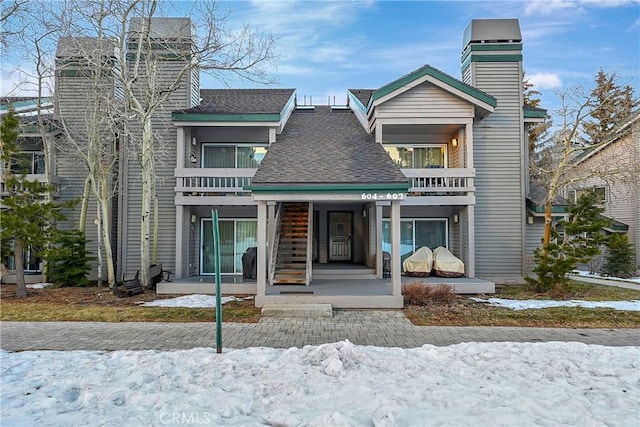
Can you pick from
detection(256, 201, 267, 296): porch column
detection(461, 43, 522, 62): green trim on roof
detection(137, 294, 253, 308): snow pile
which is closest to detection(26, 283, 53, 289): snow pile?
detection(137, 294, 253, 308): snow pile

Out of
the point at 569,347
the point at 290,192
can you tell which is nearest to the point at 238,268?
the point at 290,192

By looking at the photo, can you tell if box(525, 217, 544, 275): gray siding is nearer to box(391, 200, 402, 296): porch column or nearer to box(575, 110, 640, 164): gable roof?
box(575, 110, 640, 164): gable roof

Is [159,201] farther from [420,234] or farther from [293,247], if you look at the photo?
[420,234]

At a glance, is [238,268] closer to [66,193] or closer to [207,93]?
[66,193]

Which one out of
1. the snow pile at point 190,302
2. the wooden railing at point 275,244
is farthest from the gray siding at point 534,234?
the snow pile at point 190,302

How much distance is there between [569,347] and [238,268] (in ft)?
37.6

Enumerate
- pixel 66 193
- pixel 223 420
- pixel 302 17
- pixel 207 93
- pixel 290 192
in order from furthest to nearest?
pixel 207 93 < pixel 66 193 < pixel 302 17 < pixel 290 192 < pixel 223 420

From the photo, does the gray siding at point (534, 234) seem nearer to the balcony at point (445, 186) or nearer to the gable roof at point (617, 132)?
Answer: the balcony at point (445, 186)

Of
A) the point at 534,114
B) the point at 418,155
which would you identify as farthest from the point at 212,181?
the point at 534,114

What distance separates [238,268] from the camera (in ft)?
50.6

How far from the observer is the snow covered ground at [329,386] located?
4094mm

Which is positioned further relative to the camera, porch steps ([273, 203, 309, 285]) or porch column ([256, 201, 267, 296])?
porch steps ([273, 203, 309, 285])

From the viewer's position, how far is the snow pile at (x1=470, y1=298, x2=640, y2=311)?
403 inches

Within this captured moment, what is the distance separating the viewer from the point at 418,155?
15945 millimetres
